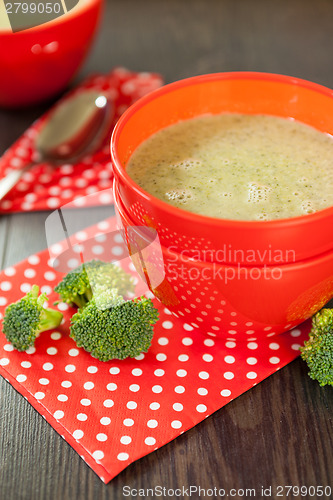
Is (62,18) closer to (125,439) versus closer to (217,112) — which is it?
(217,112)

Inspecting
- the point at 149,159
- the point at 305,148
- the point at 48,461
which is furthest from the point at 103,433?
the point at 305,148

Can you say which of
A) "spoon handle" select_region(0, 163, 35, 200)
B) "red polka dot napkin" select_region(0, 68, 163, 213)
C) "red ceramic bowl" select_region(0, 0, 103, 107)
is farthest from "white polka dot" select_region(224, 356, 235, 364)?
"red ceramic bowl" select_region(0, 0, 103, 107)

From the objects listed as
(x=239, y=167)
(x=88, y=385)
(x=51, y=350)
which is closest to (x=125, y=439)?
(x=88, y=385)

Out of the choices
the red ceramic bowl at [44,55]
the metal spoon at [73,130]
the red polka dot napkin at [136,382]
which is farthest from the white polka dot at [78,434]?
the red ceramic bowl at [44,55]

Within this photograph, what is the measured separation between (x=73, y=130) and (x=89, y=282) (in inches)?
26.0

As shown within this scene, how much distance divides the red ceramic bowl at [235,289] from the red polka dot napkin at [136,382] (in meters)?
0.05

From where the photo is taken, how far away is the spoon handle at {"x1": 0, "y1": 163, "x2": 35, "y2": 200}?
5.35 ft

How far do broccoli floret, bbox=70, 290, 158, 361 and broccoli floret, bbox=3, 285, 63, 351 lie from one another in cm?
7

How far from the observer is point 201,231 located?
1.00m

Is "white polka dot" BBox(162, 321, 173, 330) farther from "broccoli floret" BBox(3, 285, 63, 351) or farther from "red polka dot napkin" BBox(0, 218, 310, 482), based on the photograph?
"broccoli floret" BBox(3, 285, 63, 351)

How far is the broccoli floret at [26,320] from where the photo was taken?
47.5 inches

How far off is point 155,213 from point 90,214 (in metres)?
0.57

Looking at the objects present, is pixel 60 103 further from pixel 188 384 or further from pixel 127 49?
pixel 188 384

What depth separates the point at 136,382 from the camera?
3.83 feet
